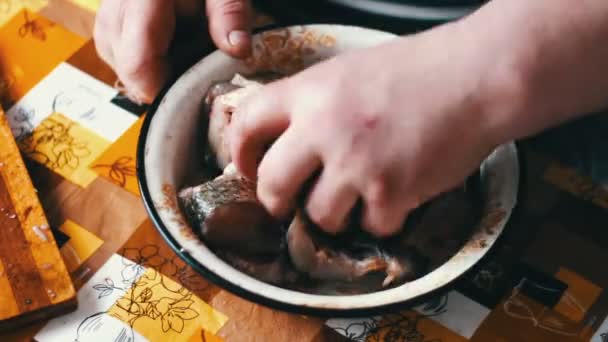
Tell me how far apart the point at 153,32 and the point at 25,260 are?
0.76 ft

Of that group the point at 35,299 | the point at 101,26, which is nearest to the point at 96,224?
the point at 35,299

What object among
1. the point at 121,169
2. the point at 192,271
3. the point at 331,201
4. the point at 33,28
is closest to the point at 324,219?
the point at 331,201

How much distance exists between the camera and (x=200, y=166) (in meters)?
0.67

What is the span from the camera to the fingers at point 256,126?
51cm

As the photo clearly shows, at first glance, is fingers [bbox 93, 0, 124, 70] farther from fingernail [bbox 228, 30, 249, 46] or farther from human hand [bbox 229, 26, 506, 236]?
human hand [bbox 229, 26, 506, 236]

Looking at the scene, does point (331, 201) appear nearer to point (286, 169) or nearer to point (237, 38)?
point (286, 169)

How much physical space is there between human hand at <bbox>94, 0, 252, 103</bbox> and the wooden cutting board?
0.43 ft

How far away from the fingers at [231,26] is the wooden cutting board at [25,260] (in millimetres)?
215

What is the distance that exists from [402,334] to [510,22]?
0.84 feet

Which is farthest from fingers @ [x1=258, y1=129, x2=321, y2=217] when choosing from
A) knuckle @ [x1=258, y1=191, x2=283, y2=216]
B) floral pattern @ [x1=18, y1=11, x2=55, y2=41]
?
floral pattern @ [x1=18, y1=11, x2=55, y2=41]

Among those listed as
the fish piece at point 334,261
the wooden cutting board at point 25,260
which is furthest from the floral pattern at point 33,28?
the fish piece at point 334,261

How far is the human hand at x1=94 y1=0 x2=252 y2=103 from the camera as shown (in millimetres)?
670

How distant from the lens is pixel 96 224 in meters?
0.65

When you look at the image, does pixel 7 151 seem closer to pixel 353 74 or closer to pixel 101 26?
pixel 101 26
